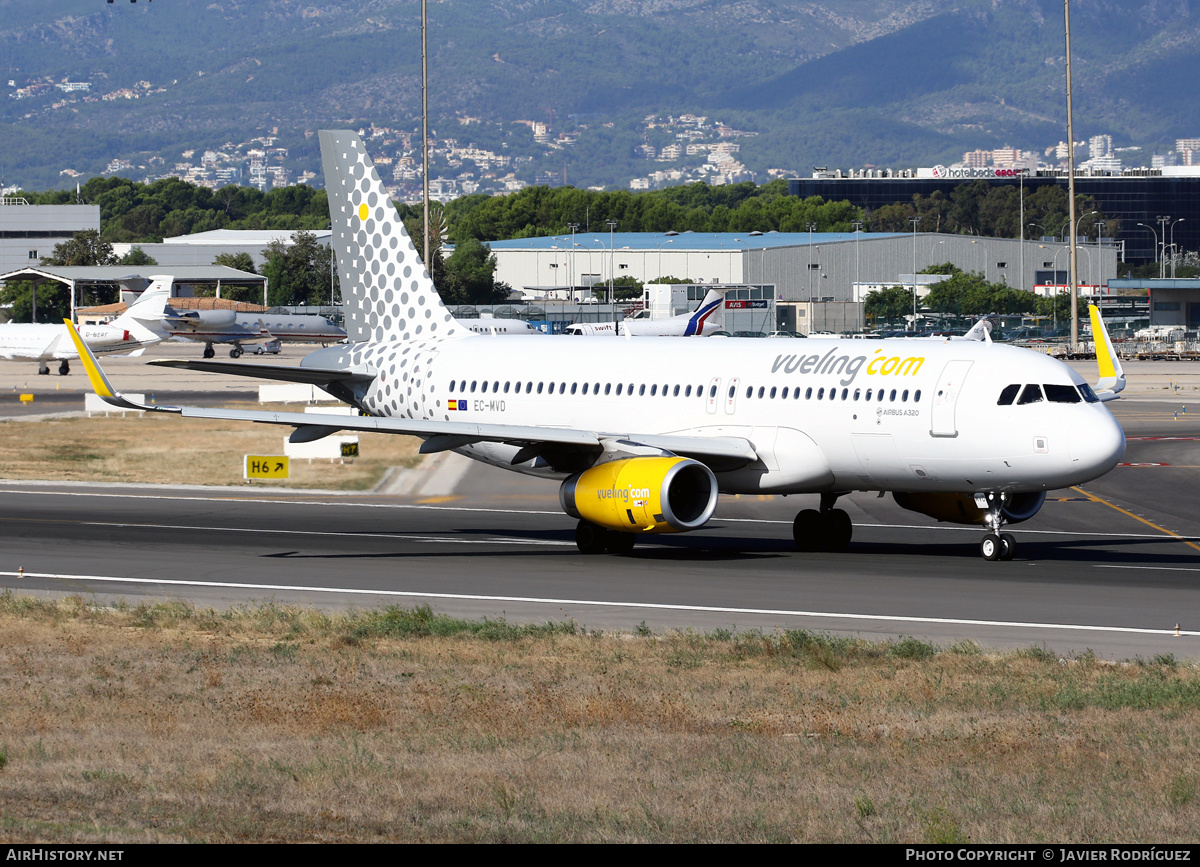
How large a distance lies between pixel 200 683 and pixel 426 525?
19168 millimetres

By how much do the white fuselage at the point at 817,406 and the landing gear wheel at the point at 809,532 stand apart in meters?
1.97

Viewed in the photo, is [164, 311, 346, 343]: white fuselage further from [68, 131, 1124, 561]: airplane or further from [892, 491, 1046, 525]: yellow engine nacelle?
[892, 491, 1046, 525]: yellow engine nacelle

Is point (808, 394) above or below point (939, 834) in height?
above

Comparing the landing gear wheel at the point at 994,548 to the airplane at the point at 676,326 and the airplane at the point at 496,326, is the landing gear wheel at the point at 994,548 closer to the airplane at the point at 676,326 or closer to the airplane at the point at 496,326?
the airplane at the point at 676,326

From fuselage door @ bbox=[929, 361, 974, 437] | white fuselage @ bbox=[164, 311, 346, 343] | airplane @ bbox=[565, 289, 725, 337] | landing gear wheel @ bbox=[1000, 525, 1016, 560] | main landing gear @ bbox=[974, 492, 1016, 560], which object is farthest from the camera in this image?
white fuselage @ bbox=[164, 311, 346, 343]

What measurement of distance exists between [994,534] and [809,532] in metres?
4.25

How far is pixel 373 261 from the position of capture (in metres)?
39.2

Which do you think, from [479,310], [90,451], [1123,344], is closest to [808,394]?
[90,451]

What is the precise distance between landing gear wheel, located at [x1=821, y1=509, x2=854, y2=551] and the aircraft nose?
253 inches

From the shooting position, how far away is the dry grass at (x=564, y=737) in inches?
489

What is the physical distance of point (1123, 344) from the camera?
146 m

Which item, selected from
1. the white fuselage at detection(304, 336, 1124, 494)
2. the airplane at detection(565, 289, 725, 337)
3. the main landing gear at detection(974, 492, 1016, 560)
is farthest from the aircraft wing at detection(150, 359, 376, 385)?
the airplane at detection(565, 289, 725, 337)

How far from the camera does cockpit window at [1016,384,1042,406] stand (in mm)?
29219
